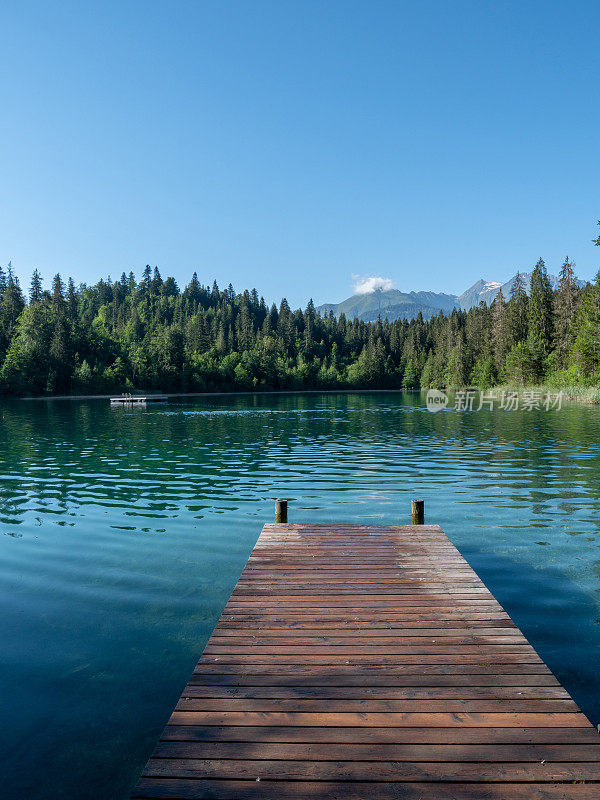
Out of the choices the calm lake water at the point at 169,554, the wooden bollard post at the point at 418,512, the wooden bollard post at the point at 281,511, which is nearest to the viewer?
the calm lake water at the point at 169,554

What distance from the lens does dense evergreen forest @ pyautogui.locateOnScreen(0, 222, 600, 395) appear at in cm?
9062

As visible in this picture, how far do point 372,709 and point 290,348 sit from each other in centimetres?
17622

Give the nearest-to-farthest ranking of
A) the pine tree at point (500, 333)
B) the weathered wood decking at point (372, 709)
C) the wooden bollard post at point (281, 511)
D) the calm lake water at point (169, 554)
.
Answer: the weathered wood decking at point (372, 709) < the calm lake water at point (169, 554) < the wooden bollard post at point (281, 511) < the pine tree at point (500, 333)

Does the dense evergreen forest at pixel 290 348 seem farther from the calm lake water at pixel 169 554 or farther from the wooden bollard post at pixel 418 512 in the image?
the wooden bollard post at pixel 418 512

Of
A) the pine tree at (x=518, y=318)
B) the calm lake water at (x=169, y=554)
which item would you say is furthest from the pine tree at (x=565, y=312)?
the calm lake water at (x=169, y=554)

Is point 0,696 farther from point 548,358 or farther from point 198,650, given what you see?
point 548,358

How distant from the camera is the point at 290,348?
17938 centimetres

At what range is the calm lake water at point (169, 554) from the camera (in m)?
5.81

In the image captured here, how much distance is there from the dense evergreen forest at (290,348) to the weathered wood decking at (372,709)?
230 feet

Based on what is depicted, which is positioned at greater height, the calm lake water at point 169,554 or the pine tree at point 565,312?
the pine tree at point 565,312

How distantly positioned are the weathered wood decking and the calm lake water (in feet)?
4.41

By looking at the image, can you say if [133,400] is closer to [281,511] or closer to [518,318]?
[518,318]

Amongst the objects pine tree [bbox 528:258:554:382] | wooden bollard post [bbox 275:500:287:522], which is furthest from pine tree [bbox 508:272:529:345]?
wooden bollard post [bbox 275:500:287:522]

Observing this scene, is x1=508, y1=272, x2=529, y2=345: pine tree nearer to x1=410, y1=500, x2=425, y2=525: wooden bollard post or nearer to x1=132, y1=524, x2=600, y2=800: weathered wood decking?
x1=410, y1=500, x2=425, y2=525: wooden bollard post
